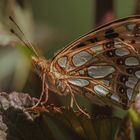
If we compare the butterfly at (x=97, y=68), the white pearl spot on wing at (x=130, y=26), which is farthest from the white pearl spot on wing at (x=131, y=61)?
the white pearl spot on wing at (x=130, y=26)

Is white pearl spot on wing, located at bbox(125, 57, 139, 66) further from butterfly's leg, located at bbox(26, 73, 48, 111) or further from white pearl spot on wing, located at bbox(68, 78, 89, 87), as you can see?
butterfly's leg, located at bbox(26, 73, 48, 111)

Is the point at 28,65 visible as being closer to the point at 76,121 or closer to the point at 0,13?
the point at 0,13

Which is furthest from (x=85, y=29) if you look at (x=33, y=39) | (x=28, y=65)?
(x=28, y=65)

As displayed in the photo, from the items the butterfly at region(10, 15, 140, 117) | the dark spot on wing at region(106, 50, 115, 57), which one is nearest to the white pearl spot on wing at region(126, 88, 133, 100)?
the butterfly at region(10, 15, 140, 117)

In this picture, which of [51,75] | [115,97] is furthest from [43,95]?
[115,97]

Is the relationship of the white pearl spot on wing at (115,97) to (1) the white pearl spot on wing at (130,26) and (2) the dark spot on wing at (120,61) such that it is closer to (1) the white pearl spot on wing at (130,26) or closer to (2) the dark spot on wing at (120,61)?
(2) the dark spot on wing at (120,61)

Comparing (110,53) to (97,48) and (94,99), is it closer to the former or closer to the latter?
(97,48)

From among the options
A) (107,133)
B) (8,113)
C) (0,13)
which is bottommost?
(107,133)
